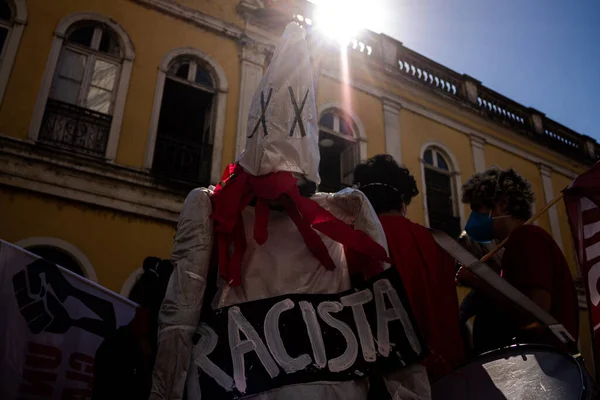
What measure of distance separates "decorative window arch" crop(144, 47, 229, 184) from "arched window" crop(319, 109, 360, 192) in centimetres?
219

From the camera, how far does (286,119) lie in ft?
7.30

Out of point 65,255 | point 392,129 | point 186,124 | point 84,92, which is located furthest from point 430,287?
point 392,129

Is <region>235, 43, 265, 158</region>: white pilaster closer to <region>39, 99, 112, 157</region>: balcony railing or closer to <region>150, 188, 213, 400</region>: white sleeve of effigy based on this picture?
<region>39, 99, 112, 157</region>: balcony railing

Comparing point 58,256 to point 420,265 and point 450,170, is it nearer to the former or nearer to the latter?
point 420,265

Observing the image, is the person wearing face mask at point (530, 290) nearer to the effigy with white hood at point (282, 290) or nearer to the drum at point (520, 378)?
the drum at point (520, 378)

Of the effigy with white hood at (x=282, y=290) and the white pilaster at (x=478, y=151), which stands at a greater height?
the white pilaster at (x=478, y=151)

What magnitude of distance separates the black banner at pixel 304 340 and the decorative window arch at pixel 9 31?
19.6ft

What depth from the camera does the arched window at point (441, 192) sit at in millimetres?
10046

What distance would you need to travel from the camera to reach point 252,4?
8891 mm

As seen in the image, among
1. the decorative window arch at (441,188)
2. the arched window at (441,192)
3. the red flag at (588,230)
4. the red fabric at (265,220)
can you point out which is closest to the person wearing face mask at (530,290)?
the red flag at (588,230)

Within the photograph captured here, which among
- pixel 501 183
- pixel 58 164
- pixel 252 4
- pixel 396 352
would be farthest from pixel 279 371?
pixel 252 4

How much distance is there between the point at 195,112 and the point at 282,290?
7079 mm

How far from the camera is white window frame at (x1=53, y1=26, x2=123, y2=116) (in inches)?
277

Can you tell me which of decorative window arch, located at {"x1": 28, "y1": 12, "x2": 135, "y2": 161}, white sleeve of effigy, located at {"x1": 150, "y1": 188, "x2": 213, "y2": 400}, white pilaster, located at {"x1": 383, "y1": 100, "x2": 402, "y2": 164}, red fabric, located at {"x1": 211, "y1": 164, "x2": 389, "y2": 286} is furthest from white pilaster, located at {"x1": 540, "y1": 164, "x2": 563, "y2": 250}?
white sleeve of effigy, located at {"x1": 150, "y1": 188, "x2": 213, "y2": 400}
